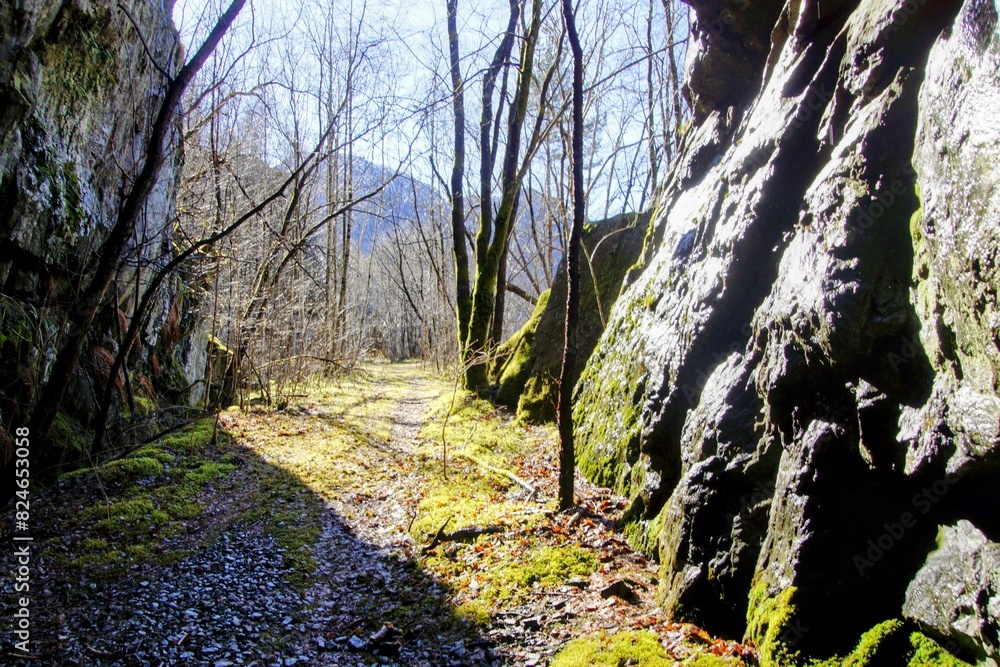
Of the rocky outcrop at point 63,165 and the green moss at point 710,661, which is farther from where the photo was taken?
the rocky outcrop at point 63,165

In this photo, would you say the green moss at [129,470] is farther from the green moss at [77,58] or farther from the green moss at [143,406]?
the green moss at [77,58]

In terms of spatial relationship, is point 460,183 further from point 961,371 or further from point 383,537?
point 961,371

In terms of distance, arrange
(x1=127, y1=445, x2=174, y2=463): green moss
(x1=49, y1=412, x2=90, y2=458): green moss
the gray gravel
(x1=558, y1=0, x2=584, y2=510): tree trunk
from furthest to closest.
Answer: (x1=127, y1=445, x2=174, y2=463): green moss → (x1=49, y1=412, x2=90, y2=458): green moss → (x1=558, y1=0, x2=584, y2=510): tree trunk → the gray gravel

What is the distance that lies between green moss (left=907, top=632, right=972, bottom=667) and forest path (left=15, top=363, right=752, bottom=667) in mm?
917

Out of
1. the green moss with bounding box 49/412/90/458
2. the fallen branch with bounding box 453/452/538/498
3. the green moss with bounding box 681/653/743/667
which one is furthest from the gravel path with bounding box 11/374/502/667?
the green moss with bounding box 49/412/90/458

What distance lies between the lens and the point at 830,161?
11.3 feet

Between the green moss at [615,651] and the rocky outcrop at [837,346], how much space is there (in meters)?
0.37

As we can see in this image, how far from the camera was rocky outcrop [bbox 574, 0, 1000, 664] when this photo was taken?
7.64 ft

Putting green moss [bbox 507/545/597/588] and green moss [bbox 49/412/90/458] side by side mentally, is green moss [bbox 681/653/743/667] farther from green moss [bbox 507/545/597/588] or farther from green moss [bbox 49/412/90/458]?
green moss [bbox 49/412/90/458]

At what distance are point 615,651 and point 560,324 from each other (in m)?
6.84

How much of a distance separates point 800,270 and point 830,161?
2.40ft

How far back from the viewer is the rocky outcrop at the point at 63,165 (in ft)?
16.6

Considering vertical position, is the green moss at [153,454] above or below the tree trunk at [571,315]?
below

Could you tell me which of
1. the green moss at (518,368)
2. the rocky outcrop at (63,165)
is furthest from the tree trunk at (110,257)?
the green moss at (518,368)
